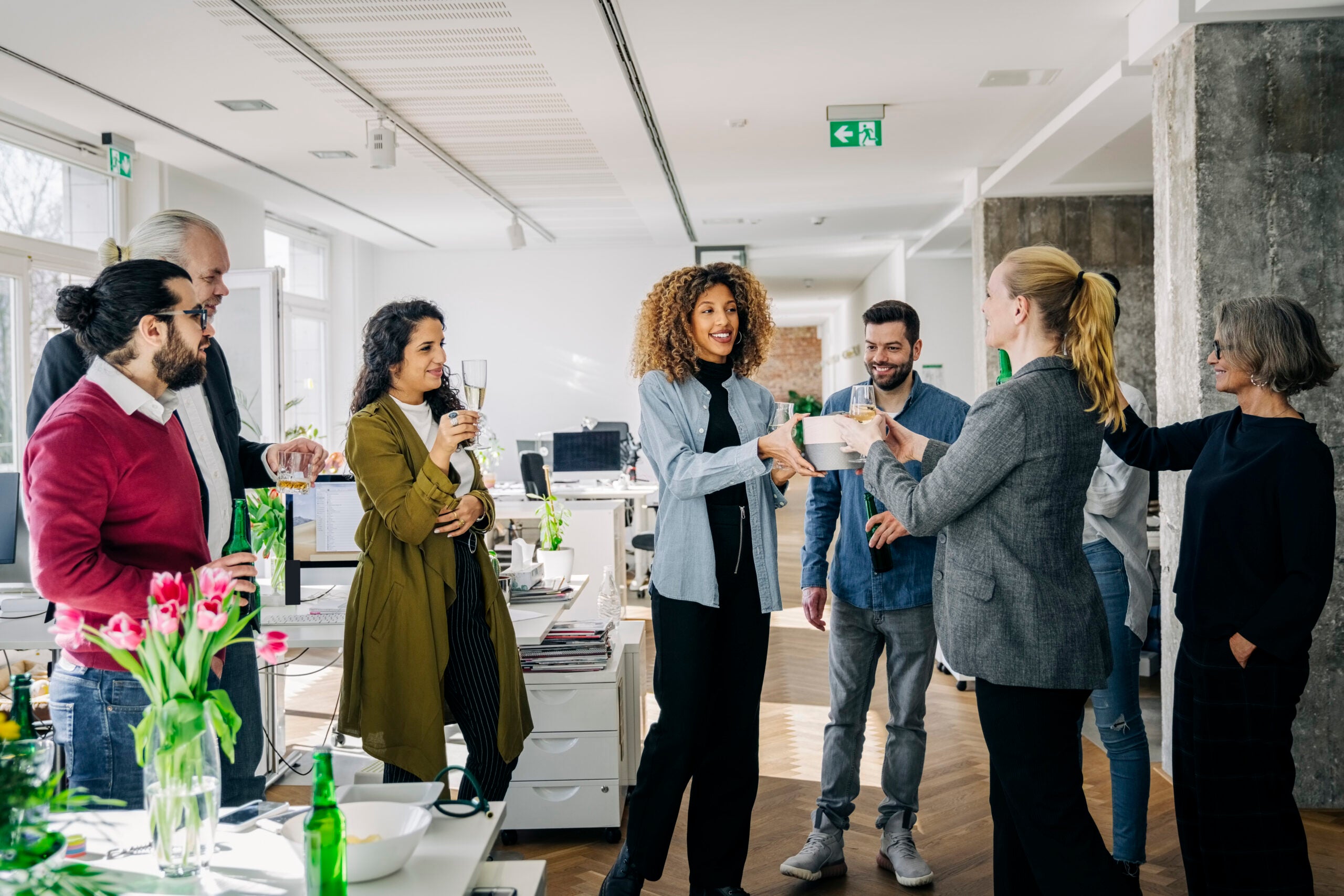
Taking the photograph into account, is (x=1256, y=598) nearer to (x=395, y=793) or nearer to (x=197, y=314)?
(x=395, y=793)

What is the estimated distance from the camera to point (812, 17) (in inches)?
161

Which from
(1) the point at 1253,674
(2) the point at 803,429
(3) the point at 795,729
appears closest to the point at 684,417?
(2) the point at 803,429

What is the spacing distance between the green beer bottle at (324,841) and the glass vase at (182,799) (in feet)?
0.54

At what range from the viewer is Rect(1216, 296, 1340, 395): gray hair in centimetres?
216

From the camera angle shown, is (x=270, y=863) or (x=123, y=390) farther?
(x=123, y=390)

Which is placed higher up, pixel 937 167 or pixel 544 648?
pixel 937 167

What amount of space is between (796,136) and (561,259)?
5.13m

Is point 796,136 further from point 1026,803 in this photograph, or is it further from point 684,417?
point 1026,803

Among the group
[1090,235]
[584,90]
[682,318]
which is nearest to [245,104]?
[584,90]

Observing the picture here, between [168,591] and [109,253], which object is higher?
[109,253]

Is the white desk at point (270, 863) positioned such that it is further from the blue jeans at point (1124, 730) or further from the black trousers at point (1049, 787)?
the blue jeans at point (1124, 730)

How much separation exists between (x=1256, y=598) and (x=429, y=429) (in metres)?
1.97

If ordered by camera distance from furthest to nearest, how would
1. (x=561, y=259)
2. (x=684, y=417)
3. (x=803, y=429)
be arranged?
(x=561, y=259) < (x=684, y=417) < (x=803, y=429)

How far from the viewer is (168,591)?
1.25 m
